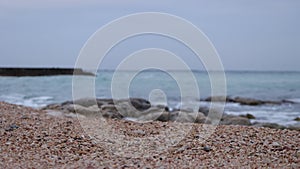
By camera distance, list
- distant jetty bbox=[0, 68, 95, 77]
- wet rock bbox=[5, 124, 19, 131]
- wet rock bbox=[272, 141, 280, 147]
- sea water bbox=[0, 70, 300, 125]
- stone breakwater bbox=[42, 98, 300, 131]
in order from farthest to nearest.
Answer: distant jetty bbox=[0, 68, 95, 77]
sea water bbox=[0, 70, 300, 125]
stone breakwater bbox=[42, 98, 300, 131]
wet rock bbox=[5, 124, 19, 131]
wet rock bbox=[272, 141, 280, 147]

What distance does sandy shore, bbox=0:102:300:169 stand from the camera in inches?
174

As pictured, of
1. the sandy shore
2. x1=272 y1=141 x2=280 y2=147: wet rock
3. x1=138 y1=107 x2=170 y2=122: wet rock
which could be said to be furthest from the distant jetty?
x1=272 y1=141 x2=280 y2=147: wet rock

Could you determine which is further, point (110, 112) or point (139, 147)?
point (110, 112)

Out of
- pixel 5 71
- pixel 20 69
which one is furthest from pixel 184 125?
pixel 20 69

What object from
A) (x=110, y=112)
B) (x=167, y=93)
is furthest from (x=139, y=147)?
(x=167, y=93)

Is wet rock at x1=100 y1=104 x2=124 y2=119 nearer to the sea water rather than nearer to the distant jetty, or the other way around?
the sea water

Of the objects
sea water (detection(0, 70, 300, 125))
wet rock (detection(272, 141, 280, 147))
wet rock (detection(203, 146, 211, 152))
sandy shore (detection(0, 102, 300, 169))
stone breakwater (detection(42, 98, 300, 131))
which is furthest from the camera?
Answer: sea water (detection(0, 70, 300, 125))

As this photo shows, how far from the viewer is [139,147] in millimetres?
5066

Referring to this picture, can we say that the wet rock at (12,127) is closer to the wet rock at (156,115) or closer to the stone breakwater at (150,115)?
the stone breakwater at (150,115)

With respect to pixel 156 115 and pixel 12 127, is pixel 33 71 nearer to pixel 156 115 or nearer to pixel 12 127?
pixel 156 115

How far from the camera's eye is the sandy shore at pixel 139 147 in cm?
441

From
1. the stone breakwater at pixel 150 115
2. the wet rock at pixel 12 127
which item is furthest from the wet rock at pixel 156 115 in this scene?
the wet rock at pixel 12 127

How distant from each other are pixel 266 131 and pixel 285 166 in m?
1.76

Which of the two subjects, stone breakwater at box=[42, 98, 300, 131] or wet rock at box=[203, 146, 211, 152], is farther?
stone breakwater at box=[42, 98, 300, 131]
